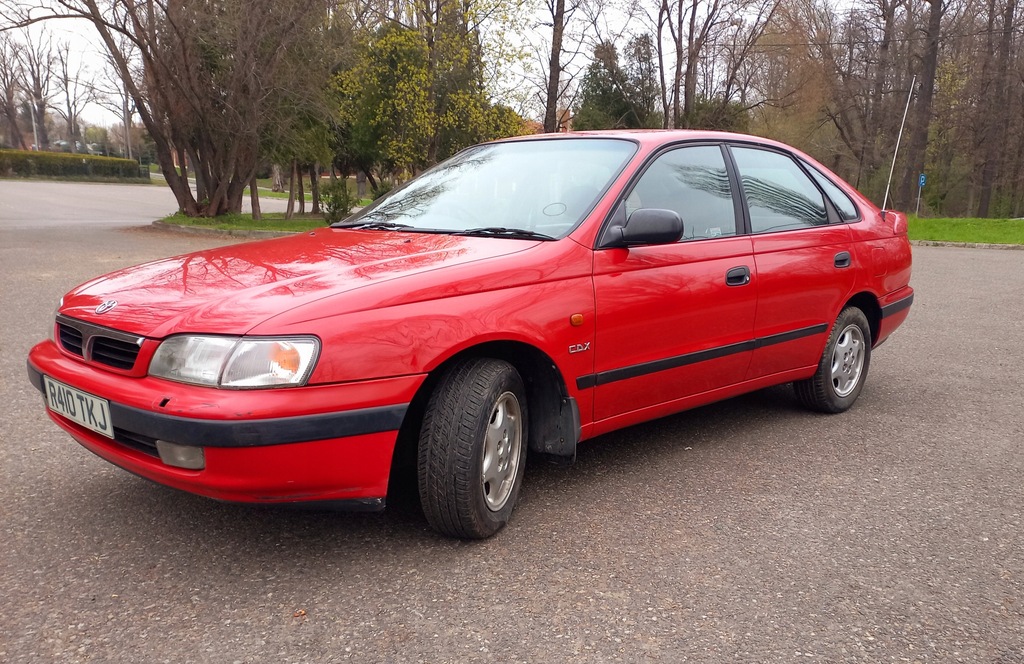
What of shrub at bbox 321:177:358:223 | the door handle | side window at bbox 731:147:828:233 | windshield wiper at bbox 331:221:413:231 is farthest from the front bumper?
shrub at bbox 321:177:358:223

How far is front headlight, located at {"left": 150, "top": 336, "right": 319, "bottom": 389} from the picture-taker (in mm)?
2375

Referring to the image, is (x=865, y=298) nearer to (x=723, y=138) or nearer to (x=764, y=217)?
(x=764, y=217)

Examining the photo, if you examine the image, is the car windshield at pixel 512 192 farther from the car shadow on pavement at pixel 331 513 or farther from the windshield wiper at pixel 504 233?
the car shadow on pavement at pixel 331 513

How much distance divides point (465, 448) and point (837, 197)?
3.07 metres

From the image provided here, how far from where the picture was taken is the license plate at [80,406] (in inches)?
102

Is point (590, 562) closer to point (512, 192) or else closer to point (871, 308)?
point (512, 192)

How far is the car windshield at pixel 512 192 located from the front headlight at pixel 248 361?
1.15 metres

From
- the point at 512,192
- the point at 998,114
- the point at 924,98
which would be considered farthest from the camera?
the point at 998,114

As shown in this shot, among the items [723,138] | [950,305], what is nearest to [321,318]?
[723,138]

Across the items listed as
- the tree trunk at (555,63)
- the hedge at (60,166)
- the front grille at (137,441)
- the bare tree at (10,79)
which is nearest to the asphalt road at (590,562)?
the front grille at (137,441)

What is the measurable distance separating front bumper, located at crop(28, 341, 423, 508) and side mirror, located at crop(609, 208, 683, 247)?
1117 mm

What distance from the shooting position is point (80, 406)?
269cm

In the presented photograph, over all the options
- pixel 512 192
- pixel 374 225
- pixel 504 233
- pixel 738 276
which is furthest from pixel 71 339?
pixel 738 276

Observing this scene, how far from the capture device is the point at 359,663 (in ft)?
7.12
